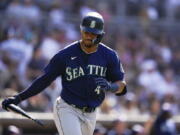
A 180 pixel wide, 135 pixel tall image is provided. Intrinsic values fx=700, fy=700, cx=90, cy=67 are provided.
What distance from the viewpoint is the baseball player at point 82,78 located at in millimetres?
7348

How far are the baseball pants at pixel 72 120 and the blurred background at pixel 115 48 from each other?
273 cm

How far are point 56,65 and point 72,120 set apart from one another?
1.99 ft

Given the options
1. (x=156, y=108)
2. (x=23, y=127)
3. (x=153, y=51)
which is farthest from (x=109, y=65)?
(x=153, y=51)

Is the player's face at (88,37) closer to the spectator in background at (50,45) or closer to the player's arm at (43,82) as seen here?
the player's arm at (43,82)

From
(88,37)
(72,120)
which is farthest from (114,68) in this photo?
(72,120)

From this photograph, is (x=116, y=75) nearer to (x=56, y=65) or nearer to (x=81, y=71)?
(x=81, y=71)

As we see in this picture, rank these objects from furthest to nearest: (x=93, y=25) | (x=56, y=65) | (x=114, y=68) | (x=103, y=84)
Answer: (x=114, y=68)
(x=56, y=65)
(x=93, y=25)
(x=103, y=84)

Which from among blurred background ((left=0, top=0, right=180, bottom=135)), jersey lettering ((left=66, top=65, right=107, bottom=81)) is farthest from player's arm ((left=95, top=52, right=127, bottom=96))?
blurred background ((left=0, top=0, right=180, bottom=135))

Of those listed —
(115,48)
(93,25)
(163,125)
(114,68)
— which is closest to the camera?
(93,25)

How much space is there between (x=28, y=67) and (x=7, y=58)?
431 mm

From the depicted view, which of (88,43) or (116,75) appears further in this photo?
(116,75)

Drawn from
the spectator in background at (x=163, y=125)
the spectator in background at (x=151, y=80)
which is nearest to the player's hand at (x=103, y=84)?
the spectator in background at (x=163, y=125)

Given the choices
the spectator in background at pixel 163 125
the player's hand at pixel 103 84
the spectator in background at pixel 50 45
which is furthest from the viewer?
the spectator in background at pixel 50 45

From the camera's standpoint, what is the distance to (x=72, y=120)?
735 cm
